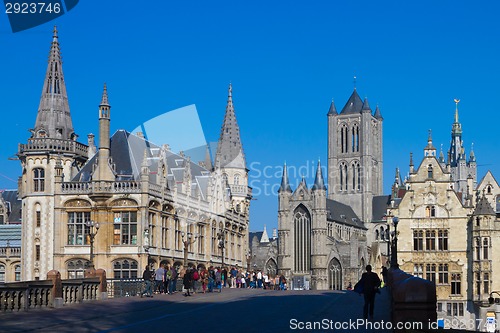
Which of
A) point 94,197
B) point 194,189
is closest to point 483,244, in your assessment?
point 194,189

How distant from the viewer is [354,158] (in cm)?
17375

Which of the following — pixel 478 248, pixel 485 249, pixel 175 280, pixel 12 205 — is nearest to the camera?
pixel 175 280

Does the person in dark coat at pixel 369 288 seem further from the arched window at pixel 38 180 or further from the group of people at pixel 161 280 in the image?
the arched window at pixel 38 180

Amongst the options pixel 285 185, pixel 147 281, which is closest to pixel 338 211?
pixel 285 185

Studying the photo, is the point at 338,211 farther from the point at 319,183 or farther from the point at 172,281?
the point at 172,281

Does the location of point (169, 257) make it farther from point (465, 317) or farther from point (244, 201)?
point (244, 201)

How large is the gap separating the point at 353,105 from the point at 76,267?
4698 inches

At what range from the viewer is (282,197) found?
145750mm

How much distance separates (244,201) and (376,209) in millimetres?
59637

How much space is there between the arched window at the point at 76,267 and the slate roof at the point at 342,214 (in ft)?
280

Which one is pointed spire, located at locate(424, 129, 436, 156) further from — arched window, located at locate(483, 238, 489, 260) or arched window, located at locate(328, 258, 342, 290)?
arched window, located at locate(328, 258, 342, 290)

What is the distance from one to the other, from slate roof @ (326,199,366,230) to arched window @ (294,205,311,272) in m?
4.50

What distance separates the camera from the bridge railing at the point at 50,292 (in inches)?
1122

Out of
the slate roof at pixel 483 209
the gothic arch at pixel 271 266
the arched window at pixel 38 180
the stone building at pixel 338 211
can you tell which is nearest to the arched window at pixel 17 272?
the arched window at pixel 38 180
